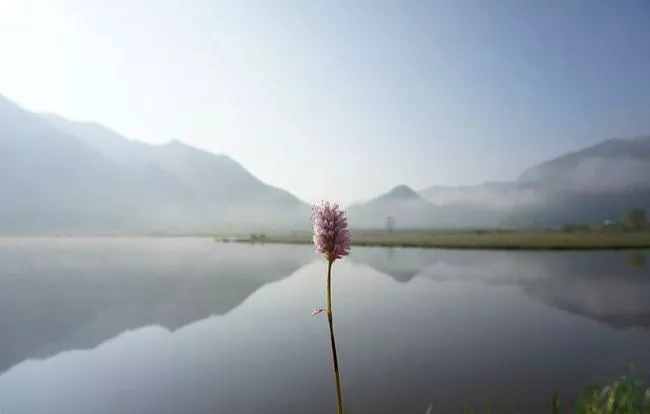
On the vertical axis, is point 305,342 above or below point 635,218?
below

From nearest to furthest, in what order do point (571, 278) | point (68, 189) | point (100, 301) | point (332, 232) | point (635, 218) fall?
point (332, 232) → point (100, 301) → point (571, 278) → point (635, 218) → point (68, 189)

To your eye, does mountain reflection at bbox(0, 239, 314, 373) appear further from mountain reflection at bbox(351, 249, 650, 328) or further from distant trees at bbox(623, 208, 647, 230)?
distant trees at bbox(623, 208, 647, 230)

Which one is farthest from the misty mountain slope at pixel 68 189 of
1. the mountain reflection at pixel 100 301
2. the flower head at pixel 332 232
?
the flower head at pixel 332 232

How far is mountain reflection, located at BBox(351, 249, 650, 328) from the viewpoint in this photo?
12.8 m

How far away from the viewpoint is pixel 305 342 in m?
9.18

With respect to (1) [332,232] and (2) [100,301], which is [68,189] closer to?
(2) [100,301]

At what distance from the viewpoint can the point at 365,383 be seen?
7055 millimetres

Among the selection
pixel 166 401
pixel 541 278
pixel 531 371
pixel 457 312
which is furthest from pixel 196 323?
pixel 541 278

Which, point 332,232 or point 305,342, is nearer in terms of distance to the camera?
point 332,232

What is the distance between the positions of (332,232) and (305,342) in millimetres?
7292

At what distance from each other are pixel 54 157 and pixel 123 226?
33437mm

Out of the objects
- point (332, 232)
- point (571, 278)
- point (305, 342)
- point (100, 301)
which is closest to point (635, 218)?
point (571, 278)

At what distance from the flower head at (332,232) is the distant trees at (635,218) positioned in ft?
227

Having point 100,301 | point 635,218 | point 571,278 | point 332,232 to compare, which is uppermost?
point 635,218
